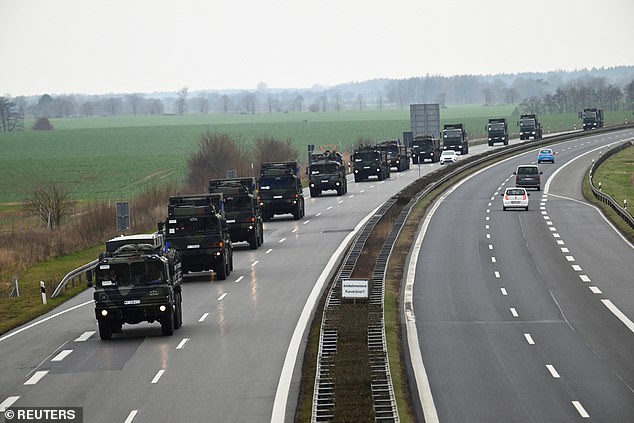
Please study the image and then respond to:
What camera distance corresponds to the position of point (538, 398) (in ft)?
77.0

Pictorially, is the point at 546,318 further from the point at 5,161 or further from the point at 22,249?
the point at 5,161

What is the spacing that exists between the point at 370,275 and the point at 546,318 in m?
8.79

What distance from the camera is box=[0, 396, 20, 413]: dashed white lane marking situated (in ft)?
78.2

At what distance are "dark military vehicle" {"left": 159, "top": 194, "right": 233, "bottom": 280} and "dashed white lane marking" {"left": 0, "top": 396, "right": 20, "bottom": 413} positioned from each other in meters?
17.9

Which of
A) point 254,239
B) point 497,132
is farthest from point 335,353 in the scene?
point 497,132

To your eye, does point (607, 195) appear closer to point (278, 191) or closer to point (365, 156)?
point (278, 191)

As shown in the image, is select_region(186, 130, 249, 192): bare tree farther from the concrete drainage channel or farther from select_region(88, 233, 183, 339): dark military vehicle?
select_region(88, 233, 183, 339): dark military vehicle

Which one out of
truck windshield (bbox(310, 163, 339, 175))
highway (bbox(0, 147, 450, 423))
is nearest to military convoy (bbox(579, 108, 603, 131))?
truck windshield (bbox(310, 163, 339, 175))

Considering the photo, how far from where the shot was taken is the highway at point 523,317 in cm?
2348

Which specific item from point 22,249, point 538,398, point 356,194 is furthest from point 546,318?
point 356,194

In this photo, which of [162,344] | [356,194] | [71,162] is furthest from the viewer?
[71,162]

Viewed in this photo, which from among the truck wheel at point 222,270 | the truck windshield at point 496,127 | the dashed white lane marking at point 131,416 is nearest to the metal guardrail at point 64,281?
the truck wheel at point 222,270

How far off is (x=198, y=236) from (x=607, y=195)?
128ft

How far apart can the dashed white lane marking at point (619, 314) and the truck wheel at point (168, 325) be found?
42.1 feet
